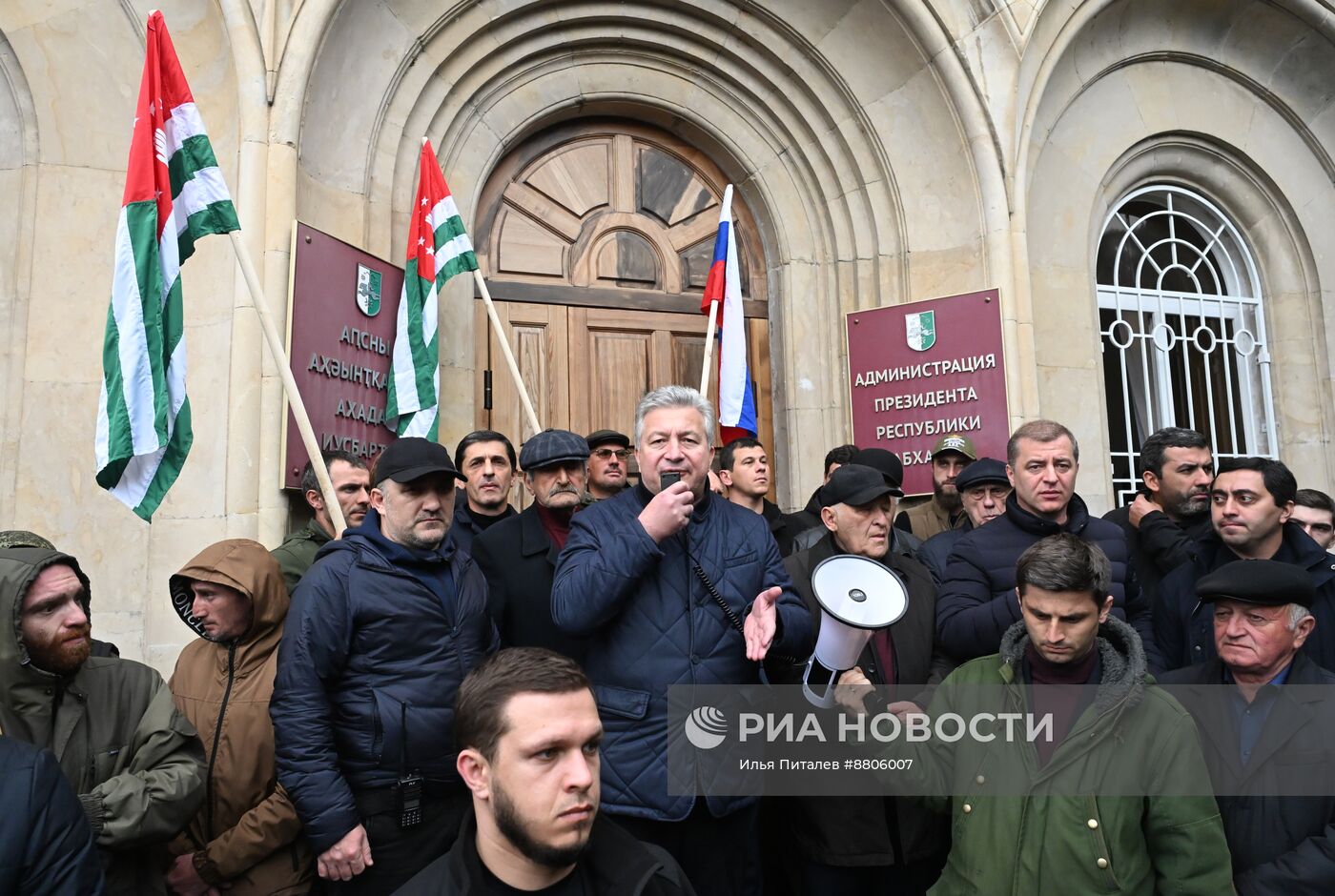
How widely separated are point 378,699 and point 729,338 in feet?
13.1

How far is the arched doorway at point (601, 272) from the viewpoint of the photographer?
7004mm

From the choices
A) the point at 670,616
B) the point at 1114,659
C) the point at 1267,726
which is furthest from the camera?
the point at 670,616

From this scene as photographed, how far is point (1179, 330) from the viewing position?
8.59 metres

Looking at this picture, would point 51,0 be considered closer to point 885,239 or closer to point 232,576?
point 232,576

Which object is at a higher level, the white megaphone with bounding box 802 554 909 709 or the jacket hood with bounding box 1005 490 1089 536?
the jacket hood with bounding box 1005 490 1089 536

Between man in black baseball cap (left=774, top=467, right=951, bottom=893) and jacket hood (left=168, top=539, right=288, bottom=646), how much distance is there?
171 centimetres

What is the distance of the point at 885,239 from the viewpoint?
7438 mm

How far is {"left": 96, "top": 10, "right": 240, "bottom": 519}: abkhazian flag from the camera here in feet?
14.5

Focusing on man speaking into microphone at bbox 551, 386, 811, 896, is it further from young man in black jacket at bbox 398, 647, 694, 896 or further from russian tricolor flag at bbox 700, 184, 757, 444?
russian tricolor flag at bbox 700, 184, 757, 444

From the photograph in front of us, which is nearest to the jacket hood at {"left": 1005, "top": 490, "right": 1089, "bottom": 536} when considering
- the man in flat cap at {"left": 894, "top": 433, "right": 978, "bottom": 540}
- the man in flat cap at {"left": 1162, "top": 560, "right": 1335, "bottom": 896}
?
the man in flat cap at {"left": 1162, "top": 560, "right": 1335, "bottom": 896}

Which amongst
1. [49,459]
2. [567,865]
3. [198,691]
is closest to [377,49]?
[49,459]

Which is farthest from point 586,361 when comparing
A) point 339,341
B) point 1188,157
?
point 1188,157

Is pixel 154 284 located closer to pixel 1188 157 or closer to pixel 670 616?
pixel 670 616

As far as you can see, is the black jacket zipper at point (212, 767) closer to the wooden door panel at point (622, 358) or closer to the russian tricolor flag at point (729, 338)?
the wooden door panel at point (622, 358)
